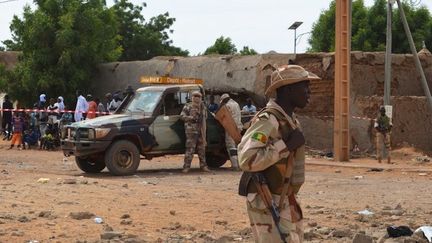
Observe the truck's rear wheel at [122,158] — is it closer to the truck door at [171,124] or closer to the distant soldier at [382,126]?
the truck door at [171,124]

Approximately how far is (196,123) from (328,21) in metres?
30.9

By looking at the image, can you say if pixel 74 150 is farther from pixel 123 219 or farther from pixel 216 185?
pixel 123 219

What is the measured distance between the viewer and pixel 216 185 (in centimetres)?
1341

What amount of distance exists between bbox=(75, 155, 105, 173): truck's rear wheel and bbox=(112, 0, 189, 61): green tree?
3090cm

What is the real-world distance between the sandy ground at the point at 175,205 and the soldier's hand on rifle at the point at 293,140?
3785 millimetres

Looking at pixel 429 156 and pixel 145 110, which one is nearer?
pixel 145 110

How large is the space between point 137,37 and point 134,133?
107 ft

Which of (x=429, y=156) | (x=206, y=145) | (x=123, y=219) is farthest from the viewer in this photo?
(x=429, y=156)

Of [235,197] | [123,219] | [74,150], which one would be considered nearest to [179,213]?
[123,219]

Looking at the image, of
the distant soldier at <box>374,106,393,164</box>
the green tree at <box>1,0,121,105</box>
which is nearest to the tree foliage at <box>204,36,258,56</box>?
the green tree at <box>1,0,121,105</box>

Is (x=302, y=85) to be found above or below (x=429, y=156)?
above

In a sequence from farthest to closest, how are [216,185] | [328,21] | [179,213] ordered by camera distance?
[328,21], [216,185], [179,213]

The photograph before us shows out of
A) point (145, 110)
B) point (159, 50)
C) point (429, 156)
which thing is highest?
point (159, 50)

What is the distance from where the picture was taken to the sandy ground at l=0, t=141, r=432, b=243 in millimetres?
8492
